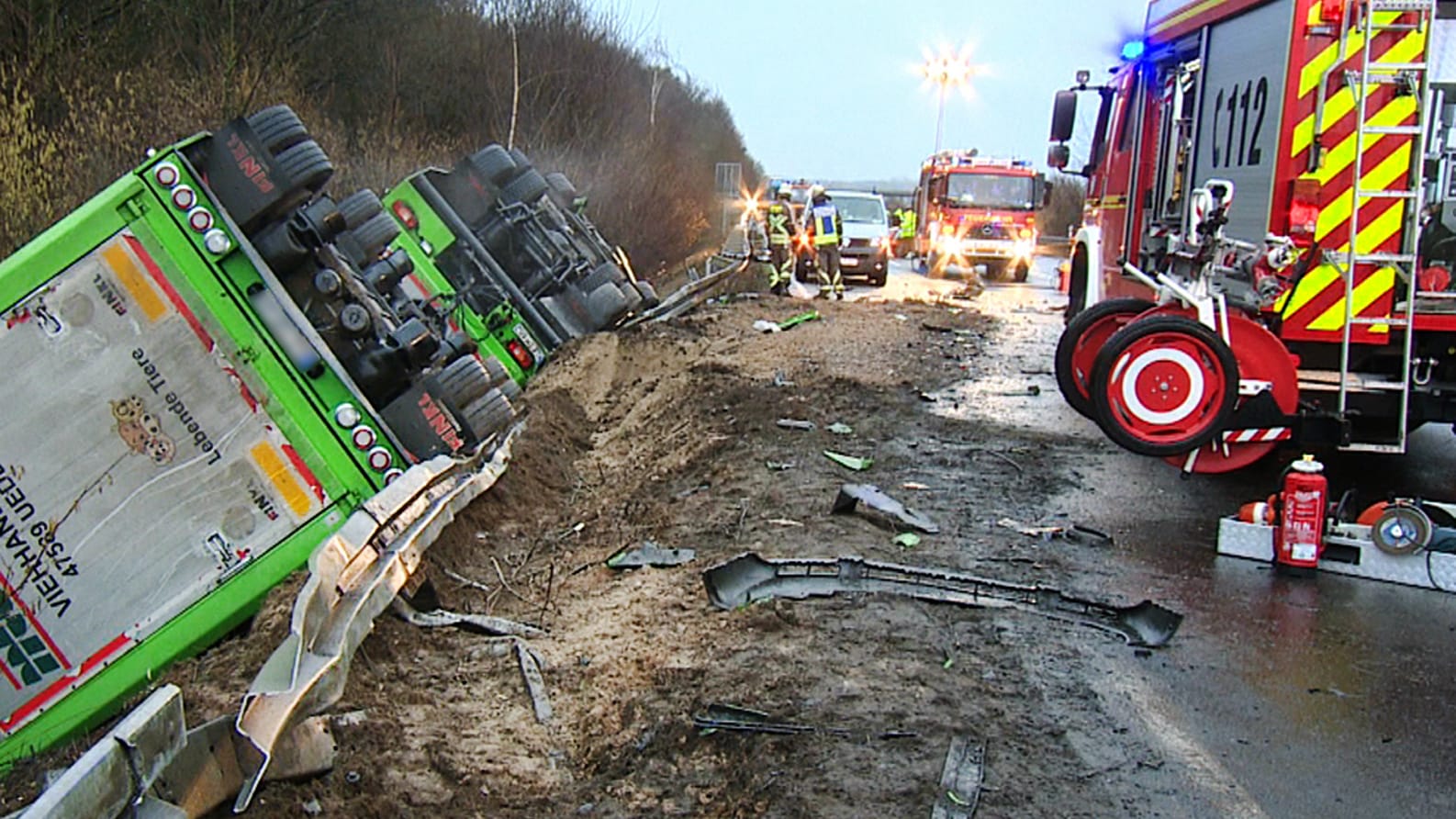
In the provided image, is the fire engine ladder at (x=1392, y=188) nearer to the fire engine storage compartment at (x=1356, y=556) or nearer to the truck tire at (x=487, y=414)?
the fire engine storage compartment at (x=1356, y=556)

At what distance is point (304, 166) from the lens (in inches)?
250

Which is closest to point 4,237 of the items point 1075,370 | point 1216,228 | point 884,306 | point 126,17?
point 126,17

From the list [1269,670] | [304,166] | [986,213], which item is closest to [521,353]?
[304,166]

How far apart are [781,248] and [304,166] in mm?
17086

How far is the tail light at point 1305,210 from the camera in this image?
6.42 metres

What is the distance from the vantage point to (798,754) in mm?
3658

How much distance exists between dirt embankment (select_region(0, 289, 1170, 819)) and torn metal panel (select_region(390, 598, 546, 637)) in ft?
0.25

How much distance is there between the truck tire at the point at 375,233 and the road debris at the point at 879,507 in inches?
136

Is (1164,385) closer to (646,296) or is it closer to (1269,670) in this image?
(1269,670)

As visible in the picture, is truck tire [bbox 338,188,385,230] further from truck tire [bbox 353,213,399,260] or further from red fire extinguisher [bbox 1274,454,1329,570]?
red fire extinguisher [bbox 1274,454,1329,570]

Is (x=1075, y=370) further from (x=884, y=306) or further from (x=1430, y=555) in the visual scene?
(x=884, y=306)

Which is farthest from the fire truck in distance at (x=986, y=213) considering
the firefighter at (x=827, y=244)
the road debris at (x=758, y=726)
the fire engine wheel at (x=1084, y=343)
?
the road debris at (x=758, y=726)

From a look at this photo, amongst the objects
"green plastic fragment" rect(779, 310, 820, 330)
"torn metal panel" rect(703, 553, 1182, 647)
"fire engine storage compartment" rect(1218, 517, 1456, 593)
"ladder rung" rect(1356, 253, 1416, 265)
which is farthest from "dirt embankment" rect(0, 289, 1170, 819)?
"green plastic fragment" rect(779, 310, 820, 330)

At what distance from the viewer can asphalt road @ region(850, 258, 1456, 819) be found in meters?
3.75
